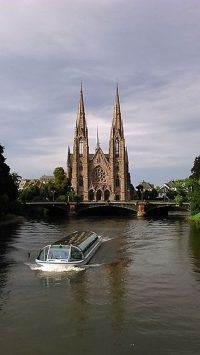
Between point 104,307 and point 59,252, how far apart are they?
13.2m

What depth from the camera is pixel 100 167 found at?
197m

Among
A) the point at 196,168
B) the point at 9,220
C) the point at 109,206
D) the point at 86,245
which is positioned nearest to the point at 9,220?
the point at 9,220

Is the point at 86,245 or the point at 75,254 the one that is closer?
the point at 75,254

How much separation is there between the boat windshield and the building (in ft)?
493

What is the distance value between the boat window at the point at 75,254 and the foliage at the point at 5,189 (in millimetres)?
41739

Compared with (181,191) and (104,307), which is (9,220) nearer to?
(181,191)

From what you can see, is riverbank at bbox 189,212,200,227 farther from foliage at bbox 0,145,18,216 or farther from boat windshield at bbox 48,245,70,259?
boat windshield at bbox 48,245,70,259

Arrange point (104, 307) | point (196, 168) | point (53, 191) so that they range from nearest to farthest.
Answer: point (104, 307) < point (196, 168) < point (53, 191)

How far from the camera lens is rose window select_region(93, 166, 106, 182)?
195 metres

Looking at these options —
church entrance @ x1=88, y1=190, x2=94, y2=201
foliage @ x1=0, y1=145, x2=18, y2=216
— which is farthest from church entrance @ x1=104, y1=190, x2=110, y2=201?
foliage @ x1=0, y1=145, x2=18, y2=216

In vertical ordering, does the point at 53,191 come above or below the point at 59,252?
above

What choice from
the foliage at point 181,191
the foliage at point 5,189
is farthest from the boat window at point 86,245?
the foliage at point 181,191

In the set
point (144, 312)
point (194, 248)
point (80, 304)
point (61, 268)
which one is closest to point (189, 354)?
point (144, 312)

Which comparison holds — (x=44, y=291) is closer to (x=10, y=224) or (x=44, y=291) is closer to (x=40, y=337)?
(x=40, y=337)
